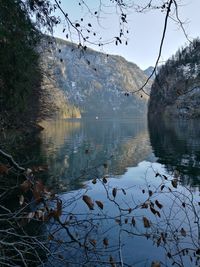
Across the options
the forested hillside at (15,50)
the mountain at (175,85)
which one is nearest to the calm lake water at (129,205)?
the mountain at (175,85)

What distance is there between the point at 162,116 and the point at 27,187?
130000 mm

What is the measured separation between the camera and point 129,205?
1658 cm

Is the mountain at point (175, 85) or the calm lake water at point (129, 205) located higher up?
the mountain at point (175, 85)

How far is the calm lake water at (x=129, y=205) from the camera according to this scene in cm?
646

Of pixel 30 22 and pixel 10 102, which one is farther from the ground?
pixel 30 22

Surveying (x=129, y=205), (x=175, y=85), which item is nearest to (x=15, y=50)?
(x=175, y=85)

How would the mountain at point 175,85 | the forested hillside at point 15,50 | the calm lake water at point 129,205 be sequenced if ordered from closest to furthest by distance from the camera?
1. the mountain at point 175,85
2. the calm lake water at point 129,205
3. the forested hillside at point 15,50

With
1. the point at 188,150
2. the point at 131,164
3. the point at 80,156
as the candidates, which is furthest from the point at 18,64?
the point at 188,150

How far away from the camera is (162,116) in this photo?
130375 millimetres

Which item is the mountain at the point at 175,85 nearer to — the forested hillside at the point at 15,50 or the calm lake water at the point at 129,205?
the calm lake water at the point at 129,205

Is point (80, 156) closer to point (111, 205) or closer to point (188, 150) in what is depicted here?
point (188, 150)

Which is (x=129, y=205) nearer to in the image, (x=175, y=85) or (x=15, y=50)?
(x=15, y=50)

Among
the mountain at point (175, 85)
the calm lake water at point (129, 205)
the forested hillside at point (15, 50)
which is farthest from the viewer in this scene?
the forested hillside at point (15, 50)

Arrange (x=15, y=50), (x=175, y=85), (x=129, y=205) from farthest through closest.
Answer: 1. (x=129, y=205)
2. (x=15, y=50)
3. (x=175, y=85)
